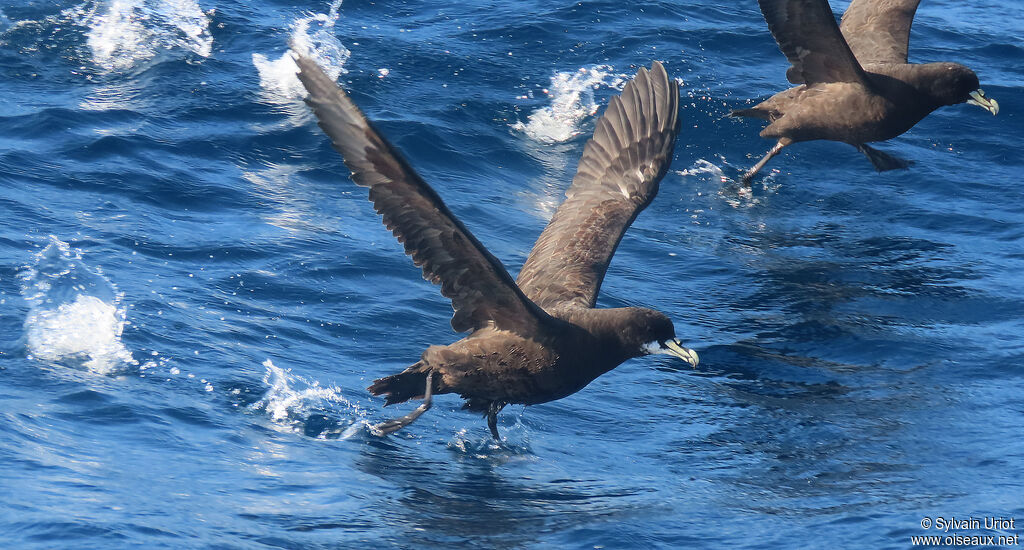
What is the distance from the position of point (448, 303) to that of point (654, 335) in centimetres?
284

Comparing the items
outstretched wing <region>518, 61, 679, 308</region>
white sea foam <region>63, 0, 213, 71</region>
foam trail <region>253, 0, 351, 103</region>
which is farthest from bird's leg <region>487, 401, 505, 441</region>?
white sea foam <region>63, 0, 213, 71</region>

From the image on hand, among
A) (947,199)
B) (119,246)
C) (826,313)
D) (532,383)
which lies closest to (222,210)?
(119,246)

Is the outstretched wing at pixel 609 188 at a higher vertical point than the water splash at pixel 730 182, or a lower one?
higher

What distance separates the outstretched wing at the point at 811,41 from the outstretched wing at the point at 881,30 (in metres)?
0.98

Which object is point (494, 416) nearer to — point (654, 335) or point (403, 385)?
point (403, 385)

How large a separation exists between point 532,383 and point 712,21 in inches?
394

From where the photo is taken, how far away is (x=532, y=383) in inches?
290

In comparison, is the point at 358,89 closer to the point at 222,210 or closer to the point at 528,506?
the point at 222,210

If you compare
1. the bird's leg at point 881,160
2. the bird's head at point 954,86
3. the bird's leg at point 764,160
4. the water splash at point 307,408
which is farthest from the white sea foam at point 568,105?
the water splash at point 307,408

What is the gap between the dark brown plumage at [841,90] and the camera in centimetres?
1080

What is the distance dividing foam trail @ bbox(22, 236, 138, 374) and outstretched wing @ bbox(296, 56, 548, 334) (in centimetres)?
234

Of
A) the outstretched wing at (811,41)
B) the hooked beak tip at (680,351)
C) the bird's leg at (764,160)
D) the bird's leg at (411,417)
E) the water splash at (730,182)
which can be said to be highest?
the outstretched wing at (811,41)

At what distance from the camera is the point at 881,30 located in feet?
40.3

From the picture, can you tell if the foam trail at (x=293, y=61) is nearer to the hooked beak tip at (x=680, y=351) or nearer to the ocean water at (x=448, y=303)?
the ocean water at (x=448, y=303)
